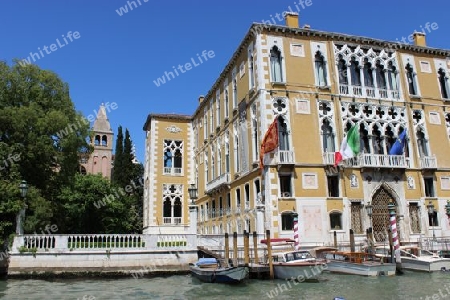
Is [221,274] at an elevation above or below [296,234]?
below

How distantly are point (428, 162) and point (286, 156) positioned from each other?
27.1 ft

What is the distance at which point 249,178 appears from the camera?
22.6 m

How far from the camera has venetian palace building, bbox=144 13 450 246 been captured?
20.5 metres

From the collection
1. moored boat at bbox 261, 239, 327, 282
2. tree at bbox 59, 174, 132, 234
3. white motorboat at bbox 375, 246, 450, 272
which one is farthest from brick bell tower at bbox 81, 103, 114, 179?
white motorboat at bbox 375, 246, 450, 272

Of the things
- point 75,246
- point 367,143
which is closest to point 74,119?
point 75,246

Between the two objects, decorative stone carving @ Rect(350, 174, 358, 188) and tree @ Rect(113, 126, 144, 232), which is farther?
tree @ Rect(113, 126, 144, 232)

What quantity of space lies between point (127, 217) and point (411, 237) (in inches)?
756

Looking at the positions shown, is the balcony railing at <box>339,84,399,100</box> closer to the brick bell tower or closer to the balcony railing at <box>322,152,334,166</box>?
the balcony railing at <box>322,152,334,166</box>

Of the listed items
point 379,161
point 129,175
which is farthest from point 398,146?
point 129,175

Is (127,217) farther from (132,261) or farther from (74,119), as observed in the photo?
(132,261)

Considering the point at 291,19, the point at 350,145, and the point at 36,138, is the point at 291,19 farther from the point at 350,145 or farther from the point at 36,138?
the point at 36,138

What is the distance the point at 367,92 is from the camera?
901 inches

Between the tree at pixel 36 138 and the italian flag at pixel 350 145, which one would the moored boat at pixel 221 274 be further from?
the italian flag at pixel 350 145

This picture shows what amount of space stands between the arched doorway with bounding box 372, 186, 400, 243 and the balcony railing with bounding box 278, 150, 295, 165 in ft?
16.2
